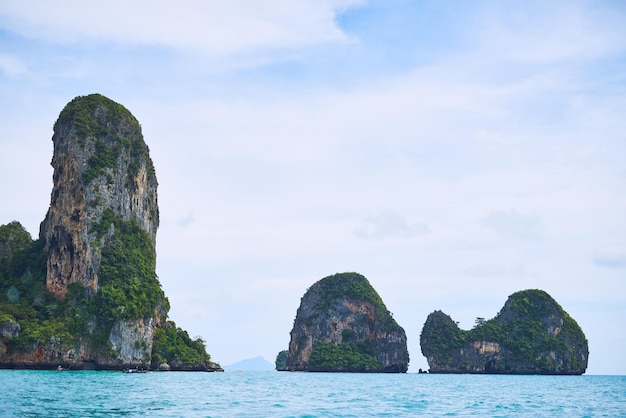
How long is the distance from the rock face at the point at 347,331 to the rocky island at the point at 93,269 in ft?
101

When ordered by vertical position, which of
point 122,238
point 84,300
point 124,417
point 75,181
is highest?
point 75,181

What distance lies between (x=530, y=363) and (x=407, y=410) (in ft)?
316

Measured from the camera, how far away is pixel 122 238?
3467 inches

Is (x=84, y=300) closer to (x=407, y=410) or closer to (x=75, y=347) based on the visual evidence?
(x=75, y=347)

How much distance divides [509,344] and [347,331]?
28.5m

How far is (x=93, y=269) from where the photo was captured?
3241 inches

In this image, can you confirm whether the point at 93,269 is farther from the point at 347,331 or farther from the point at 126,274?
the point at 347,331

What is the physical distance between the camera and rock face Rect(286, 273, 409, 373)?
12162 centimetres

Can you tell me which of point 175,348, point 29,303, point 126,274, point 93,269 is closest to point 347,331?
point 175,348

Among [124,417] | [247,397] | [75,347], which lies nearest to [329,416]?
[124,417]

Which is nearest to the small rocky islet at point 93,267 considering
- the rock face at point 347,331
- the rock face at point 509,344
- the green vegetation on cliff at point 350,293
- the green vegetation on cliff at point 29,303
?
the green vegetation on cliff at point 29,303

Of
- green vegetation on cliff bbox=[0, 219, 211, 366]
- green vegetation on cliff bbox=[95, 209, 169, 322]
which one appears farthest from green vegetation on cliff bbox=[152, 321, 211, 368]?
green vegetation on cliff bbox=[95, 209, 169, 322]

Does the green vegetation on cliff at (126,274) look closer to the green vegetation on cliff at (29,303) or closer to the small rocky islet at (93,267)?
the small rocky islet at (93,267)

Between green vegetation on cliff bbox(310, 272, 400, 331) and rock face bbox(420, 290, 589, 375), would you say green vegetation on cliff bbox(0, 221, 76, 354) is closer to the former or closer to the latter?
green vegetation on cliff bbox(310, 272, 400, 331)
